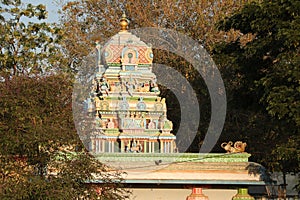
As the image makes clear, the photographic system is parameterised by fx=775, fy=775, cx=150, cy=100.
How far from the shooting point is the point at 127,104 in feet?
61.9

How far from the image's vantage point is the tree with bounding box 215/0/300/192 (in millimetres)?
14633

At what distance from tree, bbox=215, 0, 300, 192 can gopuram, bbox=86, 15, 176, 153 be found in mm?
2040

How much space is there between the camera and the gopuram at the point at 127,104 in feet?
60.1

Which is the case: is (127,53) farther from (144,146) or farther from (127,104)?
(144,146)

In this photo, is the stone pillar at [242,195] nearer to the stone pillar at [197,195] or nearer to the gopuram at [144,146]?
the gopuram at [144,146]

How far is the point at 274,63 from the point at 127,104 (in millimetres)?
4079

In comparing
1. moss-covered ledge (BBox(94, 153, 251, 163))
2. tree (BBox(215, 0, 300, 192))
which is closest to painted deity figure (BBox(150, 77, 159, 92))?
tree (BBox(215, 0, 300, 192))

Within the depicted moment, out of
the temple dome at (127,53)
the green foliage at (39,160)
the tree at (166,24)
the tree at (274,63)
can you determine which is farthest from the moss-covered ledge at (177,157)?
the tree at (166,24)

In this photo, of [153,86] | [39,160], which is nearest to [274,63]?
[153,86]

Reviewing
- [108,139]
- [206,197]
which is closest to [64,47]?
[108,139]

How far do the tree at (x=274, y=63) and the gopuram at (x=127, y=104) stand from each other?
80.3 inches

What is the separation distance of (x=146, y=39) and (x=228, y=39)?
3230 millimetres

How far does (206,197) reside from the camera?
A: 16.8 meters

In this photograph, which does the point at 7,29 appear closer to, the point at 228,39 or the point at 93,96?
the point at 228,39
